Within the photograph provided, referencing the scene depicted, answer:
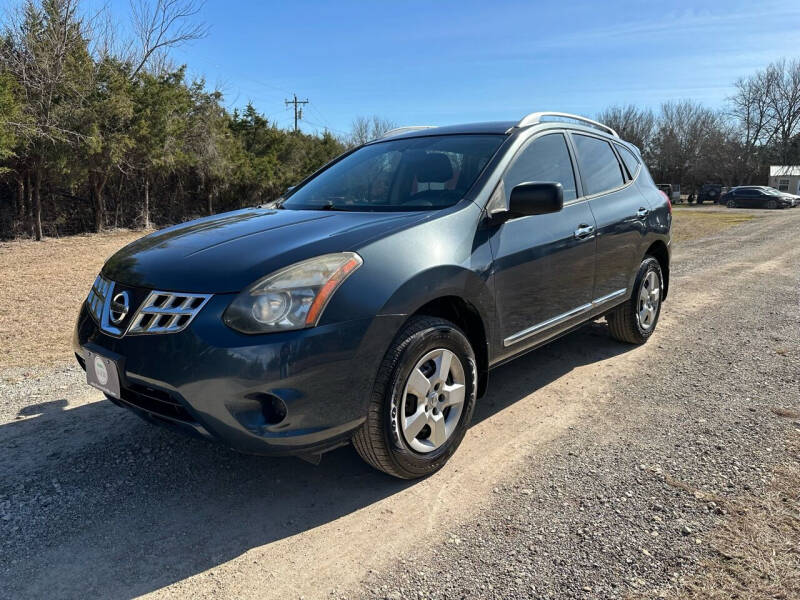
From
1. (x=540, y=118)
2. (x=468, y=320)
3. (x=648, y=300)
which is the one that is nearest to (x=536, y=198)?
(x=468, y=320)

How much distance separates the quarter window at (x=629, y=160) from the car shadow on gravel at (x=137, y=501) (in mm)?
2674

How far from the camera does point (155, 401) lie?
8.20 feet

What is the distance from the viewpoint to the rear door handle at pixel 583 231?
3.87 m

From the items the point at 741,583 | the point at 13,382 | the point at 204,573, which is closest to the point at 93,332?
the point at 204,573

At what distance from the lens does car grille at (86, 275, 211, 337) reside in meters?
2.38

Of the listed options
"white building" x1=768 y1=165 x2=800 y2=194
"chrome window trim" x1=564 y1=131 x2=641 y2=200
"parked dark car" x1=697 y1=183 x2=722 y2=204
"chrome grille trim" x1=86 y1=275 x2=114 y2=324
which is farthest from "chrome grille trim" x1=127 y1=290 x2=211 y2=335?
"white building" x1=768 y1=165 x2=800 y2=194

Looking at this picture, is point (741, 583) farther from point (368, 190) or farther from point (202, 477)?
point (368, 190)

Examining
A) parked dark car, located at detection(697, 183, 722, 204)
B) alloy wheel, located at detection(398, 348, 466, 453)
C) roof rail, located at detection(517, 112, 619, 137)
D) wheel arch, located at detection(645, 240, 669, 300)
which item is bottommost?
alloy wheel, located at detection(398, 348, 466, 453)

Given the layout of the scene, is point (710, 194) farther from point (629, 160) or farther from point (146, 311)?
point (146, 311)

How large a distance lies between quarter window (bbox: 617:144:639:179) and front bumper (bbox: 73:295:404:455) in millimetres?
3467

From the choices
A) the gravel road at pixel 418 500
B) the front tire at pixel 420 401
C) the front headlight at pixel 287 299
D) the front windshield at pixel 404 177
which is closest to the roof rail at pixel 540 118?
the front windshield at pixel 404 177

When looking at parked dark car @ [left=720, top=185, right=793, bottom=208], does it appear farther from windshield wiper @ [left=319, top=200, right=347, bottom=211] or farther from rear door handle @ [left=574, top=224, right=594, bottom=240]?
windshield wiper @ [left=319, top=200, right=347, bottom=211]

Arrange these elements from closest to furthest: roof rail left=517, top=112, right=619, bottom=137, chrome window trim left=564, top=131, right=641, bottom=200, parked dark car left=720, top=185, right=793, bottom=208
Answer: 1. roof rail left=517, top=112, right=619, bottom=137
2. chrome window trim left=564, top=131, right=641, bottom=200
3. parked dark car left=720, top=185, right=793, bottom=208

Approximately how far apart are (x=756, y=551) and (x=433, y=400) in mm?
1494
